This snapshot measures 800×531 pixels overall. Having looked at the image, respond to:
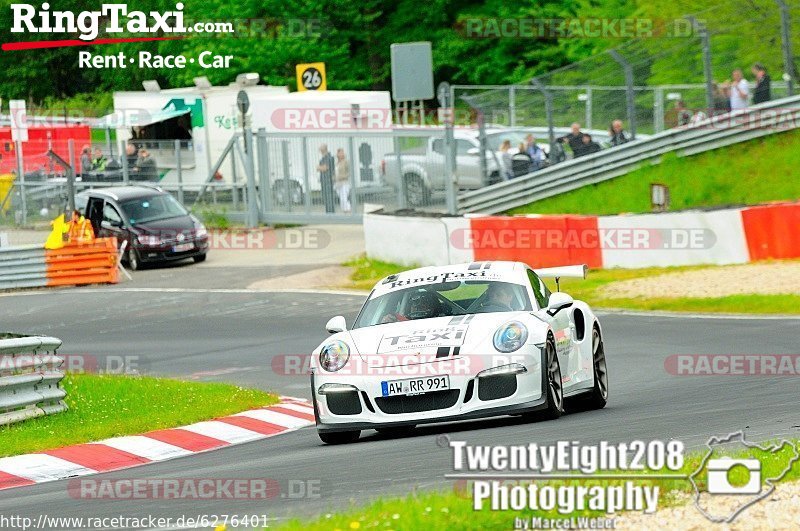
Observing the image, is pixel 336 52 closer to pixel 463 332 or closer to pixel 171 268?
pixel 171 268

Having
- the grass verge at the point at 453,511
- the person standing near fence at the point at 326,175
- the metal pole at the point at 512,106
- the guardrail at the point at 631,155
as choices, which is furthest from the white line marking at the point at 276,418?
the person standing near fence at the point at 326,175

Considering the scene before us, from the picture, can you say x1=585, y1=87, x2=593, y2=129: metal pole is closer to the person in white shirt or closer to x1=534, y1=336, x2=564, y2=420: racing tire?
the person in white shirt

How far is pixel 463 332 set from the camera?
36.6 ft

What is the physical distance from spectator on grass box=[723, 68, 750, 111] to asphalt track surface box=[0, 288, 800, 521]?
7.88 meters

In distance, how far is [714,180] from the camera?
92.6ft

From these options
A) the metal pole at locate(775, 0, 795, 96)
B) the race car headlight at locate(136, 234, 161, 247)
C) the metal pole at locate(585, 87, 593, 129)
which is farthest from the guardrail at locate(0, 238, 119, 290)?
the metal pole at locate(775, 0, 795, 96)

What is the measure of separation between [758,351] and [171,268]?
18.4 metres

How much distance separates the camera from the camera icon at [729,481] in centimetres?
722

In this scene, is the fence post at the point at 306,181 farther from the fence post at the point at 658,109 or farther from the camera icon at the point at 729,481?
the camera icon at the point at 729,481

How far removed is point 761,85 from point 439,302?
16.4 metres

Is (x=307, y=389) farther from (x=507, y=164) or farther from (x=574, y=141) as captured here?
(x=507, y=164)

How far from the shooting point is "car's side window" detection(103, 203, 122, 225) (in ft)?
106

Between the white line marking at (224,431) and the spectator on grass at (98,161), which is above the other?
the spectator on grass at (98,161)

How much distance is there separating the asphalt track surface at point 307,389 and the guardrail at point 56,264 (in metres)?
2.29
